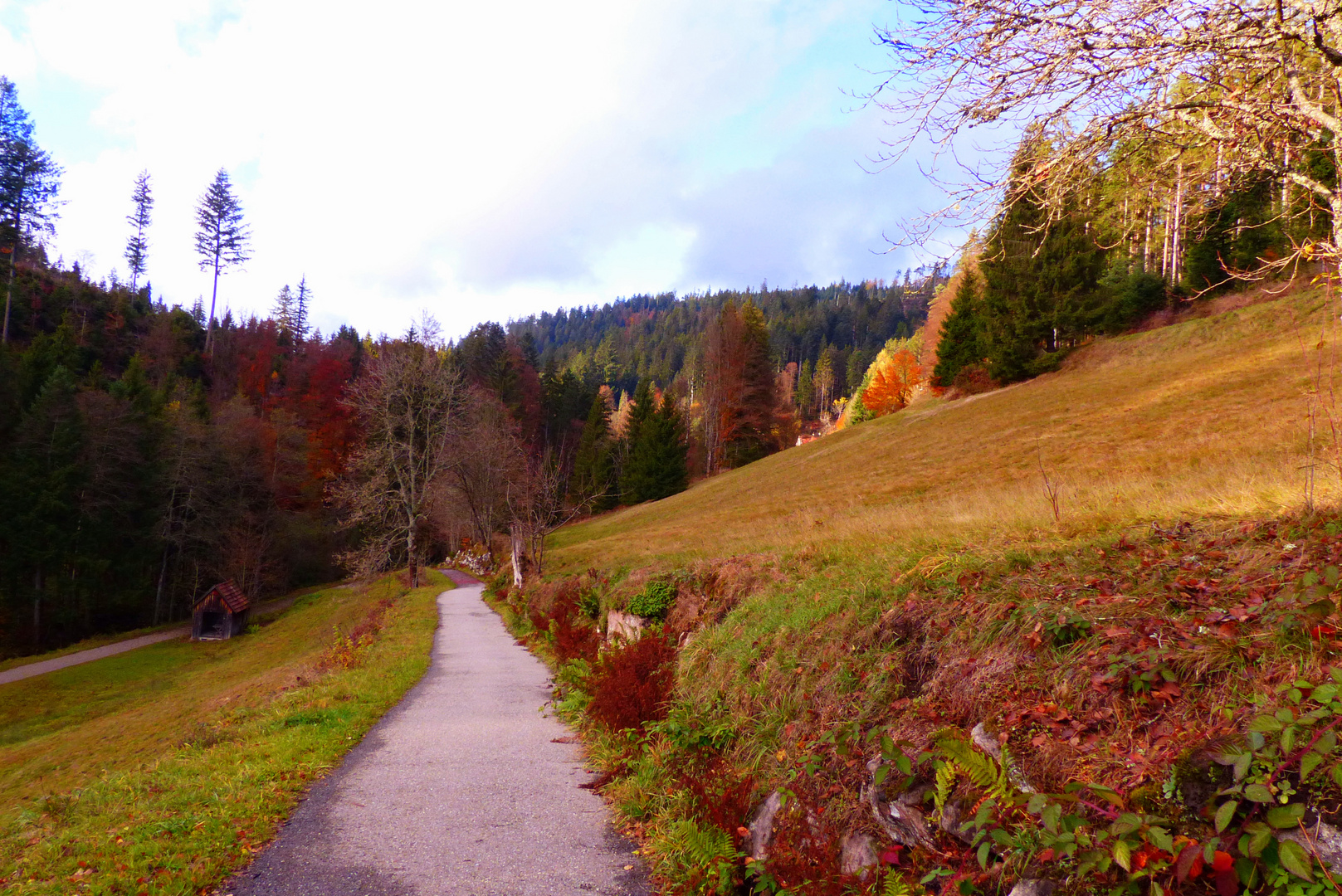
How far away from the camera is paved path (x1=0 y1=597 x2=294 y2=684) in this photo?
83.7 feet

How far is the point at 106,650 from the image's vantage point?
99.4ft

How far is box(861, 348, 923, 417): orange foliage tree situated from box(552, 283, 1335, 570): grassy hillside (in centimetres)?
1685

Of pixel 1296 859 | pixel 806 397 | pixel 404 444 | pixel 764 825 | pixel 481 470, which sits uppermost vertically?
pixel 806 397

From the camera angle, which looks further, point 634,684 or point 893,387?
point 893,387

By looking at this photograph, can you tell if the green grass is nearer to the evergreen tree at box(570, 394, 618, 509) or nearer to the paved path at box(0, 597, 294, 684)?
the paved path at box(0, 597, 294, 684)

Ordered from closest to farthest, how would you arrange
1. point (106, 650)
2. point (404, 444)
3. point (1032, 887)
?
point (1032, 887), point (106, 650), point (404, 444)

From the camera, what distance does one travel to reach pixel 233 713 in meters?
10.1

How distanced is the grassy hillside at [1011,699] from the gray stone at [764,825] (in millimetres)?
39

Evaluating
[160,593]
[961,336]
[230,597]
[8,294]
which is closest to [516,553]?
[230,597]

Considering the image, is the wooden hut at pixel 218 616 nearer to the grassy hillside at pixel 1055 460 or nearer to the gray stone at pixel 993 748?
the grassy hillside at pixel 1055 460

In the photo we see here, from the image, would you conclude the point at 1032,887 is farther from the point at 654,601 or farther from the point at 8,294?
the point at 8,294

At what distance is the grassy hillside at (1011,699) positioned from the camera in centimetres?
264

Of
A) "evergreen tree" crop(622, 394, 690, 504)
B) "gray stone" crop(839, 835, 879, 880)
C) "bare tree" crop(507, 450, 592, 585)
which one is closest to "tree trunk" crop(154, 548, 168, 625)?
"bare tree" crop(507, 450, 592, 585)

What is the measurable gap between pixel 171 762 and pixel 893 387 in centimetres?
5804
